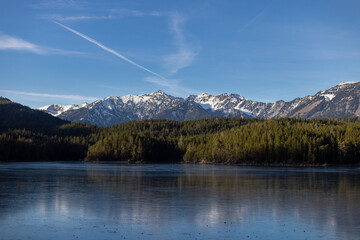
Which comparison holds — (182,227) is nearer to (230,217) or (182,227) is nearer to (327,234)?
(230,217)

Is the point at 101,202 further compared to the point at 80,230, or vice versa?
the point at 101,202

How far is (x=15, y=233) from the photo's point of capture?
34094mm

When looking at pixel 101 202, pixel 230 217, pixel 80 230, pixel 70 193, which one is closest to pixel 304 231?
pixel 230 217

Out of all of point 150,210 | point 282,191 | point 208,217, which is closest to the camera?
point 208,217

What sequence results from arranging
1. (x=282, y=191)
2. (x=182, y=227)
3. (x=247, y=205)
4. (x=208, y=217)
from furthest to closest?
(x=282, y=191) → (x=247, y=205) → (x=208, y=217) → (x=182, y=227)

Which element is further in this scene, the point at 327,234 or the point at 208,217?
the point at 208,217

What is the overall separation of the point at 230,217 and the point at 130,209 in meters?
12.4

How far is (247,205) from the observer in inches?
2000

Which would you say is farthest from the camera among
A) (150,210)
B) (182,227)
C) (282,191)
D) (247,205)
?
(282,191)

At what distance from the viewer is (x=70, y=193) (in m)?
63.5

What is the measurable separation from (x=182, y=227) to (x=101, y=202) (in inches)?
770

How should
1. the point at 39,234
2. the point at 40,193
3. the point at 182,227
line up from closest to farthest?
the point at 39,234
the point at 182,227
the point at 40,193

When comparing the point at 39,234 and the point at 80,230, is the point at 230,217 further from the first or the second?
the point at 39,234

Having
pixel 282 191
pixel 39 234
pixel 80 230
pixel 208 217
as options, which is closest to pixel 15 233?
pixel 39 234
